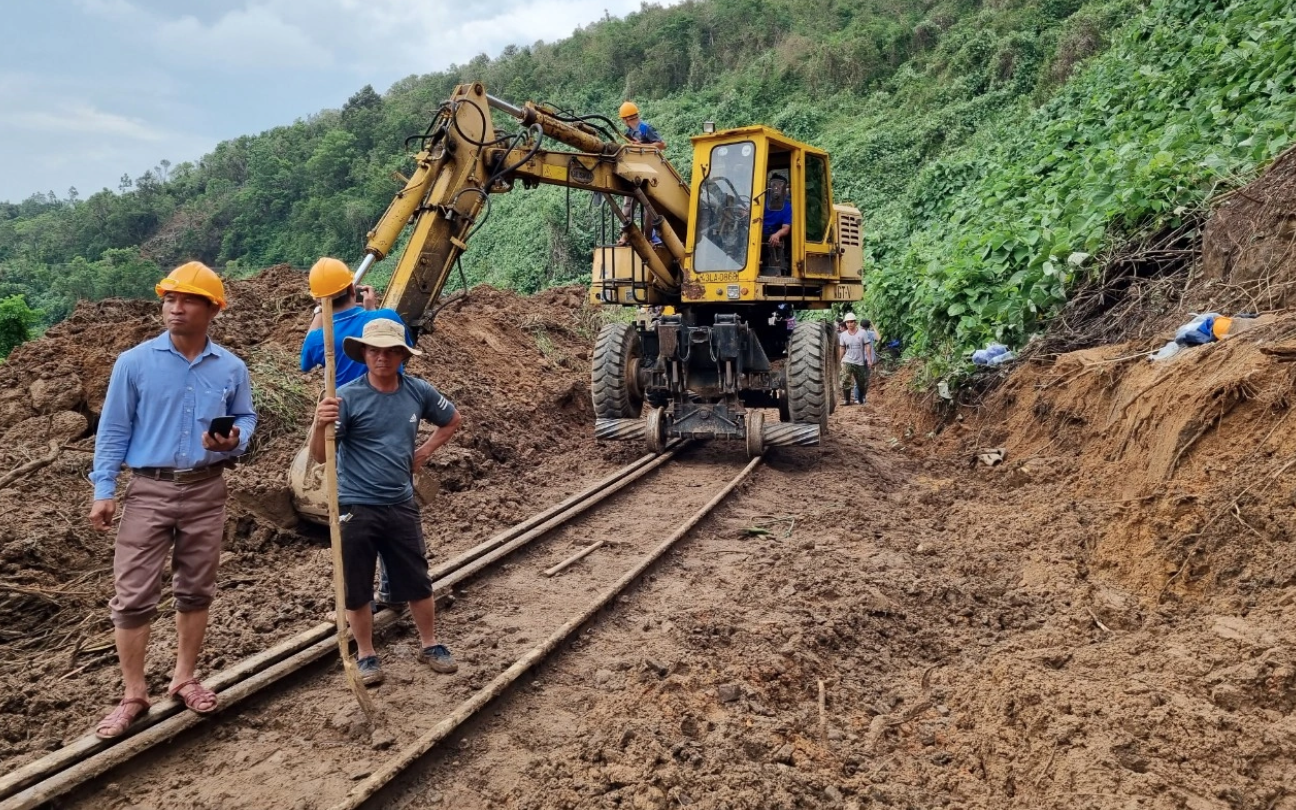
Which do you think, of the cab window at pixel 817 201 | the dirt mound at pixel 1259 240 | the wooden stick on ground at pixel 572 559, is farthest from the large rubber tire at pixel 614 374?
the dirt mound at pixel 1259 240

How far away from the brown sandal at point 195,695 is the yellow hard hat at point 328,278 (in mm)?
1867

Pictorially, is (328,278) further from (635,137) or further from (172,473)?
(635,137)

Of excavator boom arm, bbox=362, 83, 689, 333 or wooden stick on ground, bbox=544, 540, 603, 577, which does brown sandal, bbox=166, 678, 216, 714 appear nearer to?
wooden stick on ground, bbox=544, 540, 603, 577

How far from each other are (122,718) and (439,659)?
1368 mm

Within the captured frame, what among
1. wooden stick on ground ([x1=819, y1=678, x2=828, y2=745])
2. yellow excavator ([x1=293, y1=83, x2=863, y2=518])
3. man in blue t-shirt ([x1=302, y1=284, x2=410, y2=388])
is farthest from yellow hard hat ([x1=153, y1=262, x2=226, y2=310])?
yellow excavator ([x1=293, y1=83, x2=863, y2=518])

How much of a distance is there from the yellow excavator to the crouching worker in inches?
153

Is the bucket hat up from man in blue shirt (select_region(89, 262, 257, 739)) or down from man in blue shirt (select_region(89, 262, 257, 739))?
up

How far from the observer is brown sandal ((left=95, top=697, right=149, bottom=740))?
3500 mm

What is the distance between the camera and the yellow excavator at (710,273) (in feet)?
28.9

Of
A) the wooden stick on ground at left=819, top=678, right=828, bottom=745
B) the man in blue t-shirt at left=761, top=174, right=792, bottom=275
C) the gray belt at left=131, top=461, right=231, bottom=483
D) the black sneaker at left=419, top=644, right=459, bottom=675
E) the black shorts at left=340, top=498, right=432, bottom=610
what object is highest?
the man in blue t-shirt at left=761, top=174, right=792, bottom=275

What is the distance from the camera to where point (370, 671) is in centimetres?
417

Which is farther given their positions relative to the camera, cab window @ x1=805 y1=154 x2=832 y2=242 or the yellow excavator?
cab window @ x1=805 y1=154 x2=832 y2=242

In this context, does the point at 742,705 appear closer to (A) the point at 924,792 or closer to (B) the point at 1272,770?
(A) the point at 924,792

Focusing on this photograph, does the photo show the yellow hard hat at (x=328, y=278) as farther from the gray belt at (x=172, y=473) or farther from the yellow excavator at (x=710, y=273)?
the yellow excavator at (x=710, y=273)
